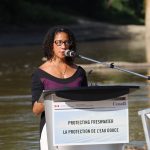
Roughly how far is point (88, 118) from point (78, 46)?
43.4 meters

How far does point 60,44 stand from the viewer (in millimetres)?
5793

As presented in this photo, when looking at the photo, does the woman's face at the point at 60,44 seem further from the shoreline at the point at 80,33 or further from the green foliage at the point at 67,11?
the green foliage at the point at 67,11

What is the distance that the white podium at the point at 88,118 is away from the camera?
17.5 ft

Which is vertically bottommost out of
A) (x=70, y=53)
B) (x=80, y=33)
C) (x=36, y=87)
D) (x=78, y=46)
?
(x=80, y=33)

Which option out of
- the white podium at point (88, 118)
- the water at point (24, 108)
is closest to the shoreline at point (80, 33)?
the water at point (24, 108)

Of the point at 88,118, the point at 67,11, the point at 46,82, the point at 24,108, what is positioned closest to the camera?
the point at 88,118

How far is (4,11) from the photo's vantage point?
5959 centimetres

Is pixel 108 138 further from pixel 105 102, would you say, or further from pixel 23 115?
pixel 23 115

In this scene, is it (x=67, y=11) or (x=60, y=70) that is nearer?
(x=60, y=70)

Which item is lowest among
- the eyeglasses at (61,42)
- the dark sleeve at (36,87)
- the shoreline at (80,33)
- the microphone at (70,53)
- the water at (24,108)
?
the shoreline at (80,33)

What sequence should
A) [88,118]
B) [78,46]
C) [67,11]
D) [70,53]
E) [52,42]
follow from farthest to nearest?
[67,11] < [78,46] < [52,42] < [70,53] < [88,118]

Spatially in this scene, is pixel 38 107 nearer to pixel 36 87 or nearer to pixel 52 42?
pixel 36 87

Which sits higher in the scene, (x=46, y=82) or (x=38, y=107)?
(x=46, y=82)

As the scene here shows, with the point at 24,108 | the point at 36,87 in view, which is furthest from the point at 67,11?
the point at 36,87
